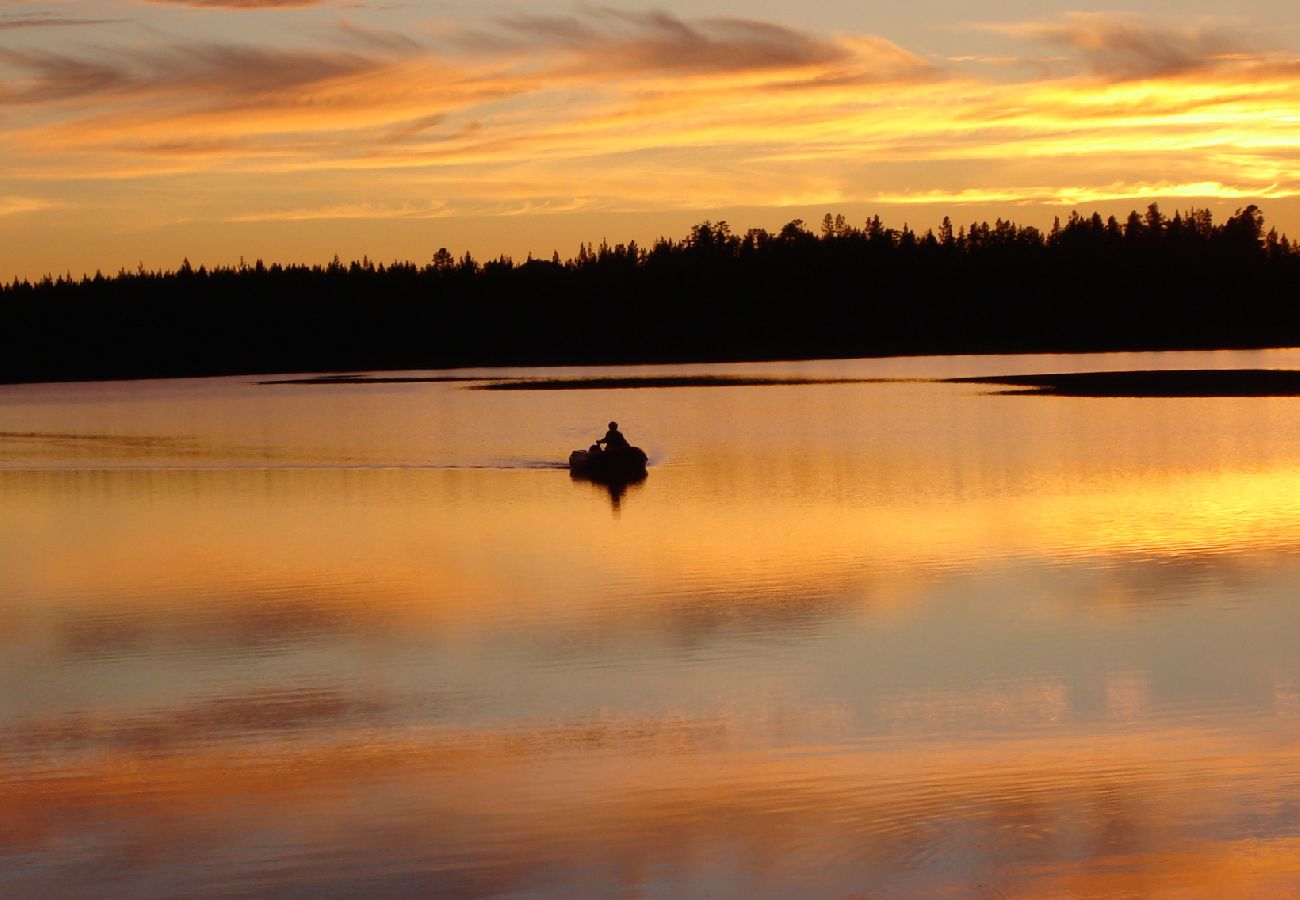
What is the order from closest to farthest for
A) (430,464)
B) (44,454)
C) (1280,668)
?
(1280,668) < (430,464) < (44,454)

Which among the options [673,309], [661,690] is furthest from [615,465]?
[673,309]

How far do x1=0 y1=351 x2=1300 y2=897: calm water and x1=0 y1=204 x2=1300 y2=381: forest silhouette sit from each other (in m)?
137

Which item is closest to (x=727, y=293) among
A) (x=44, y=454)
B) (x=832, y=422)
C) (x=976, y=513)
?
(x=832, y=422)

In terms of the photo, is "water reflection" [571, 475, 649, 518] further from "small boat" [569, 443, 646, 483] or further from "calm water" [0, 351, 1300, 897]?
"calm water" [0, 351, 1300, 897]

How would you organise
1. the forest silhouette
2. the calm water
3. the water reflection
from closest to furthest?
1. the calm water
2. the water reflection
3. the forest silhouette

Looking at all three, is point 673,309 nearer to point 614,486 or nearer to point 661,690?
point 614,486

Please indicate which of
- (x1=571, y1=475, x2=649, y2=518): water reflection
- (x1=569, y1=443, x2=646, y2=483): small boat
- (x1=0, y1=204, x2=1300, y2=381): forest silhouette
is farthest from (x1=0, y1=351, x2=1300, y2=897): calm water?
(x1=0, y1=204, x2=1300, y2=381): forest silhouette

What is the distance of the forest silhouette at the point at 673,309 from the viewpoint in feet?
549

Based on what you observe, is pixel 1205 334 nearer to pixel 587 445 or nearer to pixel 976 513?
pixel 587 445

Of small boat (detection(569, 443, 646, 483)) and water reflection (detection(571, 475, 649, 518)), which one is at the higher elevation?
small boat (detection(569, 443, 646, 483))

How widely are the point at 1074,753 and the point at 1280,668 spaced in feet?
12.7

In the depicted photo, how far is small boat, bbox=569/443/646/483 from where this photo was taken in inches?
1405

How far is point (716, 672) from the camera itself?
15227 millimetres

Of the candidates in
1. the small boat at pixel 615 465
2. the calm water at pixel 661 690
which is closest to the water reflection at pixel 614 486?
the small boat at pixel 615 465
